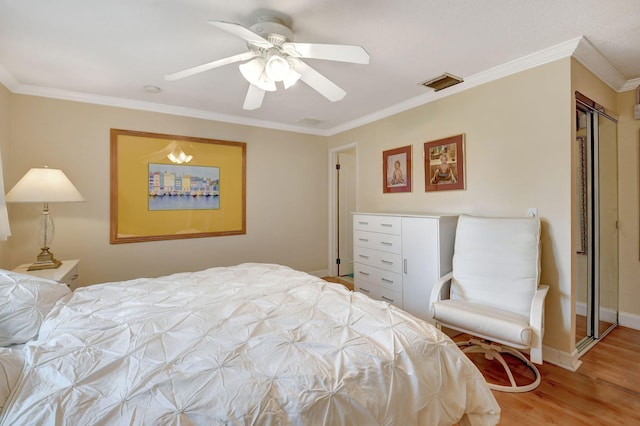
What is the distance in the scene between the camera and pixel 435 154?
3143 mm

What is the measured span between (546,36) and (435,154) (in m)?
1.30

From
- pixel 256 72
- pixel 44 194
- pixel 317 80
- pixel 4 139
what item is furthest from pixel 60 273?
pixel 317 80

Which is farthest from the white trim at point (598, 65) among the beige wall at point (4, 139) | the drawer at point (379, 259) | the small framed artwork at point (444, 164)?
the beige wall at point (4, 139)

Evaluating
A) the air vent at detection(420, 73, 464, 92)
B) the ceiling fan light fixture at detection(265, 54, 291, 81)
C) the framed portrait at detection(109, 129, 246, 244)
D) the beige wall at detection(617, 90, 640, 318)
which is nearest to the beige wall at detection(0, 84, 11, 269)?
the framed portrait at detection(109, 129, 246, 244)

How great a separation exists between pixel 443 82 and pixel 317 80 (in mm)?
1503

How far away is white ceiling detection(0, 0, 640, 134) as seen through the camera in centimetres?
175

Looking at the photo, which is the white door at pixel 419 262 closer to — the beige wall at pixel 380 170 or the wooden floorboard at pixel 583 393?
the beige wall at pixel 380 170

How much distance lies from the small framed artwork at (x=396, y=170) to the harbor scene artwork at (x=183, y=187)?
222 centimetres

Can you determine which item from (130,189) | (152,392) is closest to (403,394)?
(152,392)

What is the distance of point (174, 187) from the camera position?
355 centimetres

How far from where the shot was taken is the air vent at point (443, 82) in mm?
2682

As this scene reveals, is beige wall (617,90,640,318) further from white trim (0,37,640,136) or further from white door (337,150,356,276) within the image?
white door (337,150,356,276)

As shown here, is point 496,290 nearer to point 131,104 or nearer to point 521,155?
point 521,155

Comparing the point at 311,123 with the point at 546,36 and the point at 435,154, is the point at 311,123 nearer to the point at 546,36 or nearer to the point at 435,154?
the point at 435,154
